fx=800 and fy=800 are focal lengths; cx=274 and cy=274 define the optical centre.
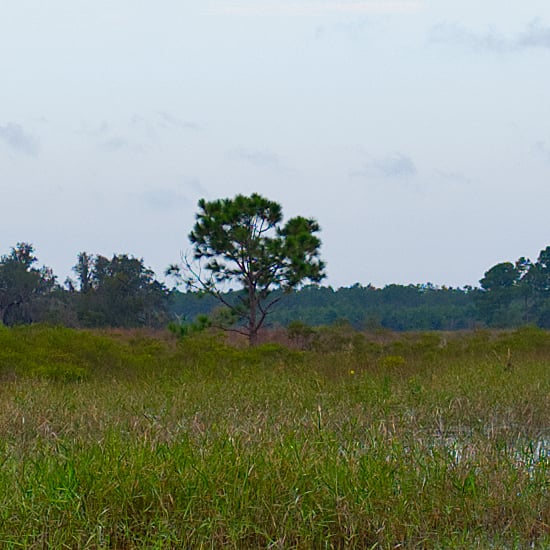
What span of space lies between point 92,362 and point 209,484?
30.2 feet

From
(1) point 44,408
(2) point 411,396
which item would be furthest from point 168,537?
(2) point 411,396

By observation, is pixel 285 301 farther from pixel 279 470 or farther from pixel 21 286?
pixel 279 470

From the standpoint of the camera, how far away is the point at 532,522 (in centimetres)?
466

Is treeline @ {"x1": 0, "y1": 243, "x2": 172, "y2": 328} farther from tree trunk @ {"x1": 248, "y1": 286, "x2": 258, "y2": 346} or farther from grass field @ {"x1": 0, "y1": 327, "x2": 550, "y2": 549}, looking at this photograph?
grass field @ {"x1": 0, "y1": 327, "x2": 550, "y2": 549}

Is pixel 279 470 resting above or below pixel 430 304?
below

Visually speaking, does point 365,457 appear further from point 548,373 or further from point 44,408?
point 548,373

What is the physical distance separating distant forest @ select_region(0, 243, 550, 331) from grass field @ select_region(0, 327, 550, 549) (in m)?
15.6

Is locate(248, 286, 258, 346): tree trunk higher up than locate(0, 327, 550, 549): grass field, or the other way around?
locate(248, 286, 258, 346): tree trunk

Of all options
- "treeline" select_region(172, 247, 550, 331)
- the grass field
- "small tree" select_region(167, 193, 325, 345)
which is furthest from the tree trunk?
"treeline" select_region(172, 247, 550, 331)

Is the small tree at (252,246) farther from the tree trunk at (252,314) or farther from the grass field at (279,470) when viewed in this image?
the grass field at (279,470)

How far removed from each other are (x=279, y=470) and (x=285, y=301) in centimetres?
5671

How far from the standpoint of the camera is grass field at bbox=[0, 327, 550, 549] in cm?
442

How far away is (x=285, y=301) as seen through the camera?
61.7 m

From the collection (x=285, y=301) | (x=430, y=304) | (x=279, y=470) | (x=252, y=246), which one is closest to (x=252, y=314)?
(x=252, y=246)
